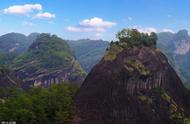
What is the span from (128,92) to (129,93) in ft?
0.99

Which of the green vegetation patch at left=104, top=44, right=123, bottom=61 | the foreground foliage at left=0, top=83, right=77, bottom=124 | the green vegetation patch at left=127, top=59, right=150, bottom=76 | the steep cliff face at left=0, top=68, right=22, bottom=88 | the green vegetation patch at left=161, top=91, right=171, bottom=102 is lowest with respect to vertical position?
the steep cliff face at left=0, top=68, right=22, bottom=88

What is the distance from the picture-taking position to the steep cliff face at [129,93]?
81.5 m

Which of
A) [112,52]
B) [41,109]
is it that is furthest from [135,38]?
[41,109]

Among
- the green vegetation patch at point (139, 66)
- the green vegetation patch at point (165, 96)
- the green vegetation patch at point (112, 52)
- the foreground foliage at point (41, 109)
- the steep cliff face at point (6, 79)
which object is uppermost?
the green vegetation patch at point (112, 52)

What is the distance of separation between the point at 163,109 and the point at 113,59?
49.5ft

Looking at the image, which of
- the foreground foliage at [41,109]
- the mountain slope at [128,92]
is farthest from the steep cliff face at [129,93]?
the foreground foliage at [41,109]

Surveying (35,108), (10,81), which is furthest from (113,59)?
(10,81)

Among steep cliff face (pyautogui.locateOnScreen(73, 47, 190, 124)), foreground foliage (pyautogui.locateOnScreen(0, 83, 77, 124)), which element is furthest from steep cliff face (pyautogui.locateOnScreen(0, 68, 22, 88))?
steep cliff face (pyautogui.locateOnScreen(73, 47, 190, 124))

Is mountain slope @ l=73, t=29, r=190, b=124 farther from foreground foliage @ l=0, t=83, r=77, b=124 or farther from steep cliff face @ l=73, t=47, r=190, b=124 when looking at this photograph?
foreground foliage @ l=0, t=83, r=77, b=124

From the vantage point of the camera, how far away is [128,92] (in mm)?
83250

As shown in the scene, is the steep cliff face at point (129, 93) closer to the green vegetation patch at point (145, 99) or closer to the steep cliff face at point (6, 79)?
the green vegetation patch at point (145, 99)

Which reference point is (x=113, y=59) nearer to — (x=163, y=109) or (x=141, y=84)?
(x=141, y=84)

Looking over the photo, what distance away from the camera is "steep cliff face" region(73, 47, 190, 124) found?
81500 mm

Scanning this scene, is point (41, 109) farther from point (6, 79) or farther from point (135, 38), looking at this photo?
point (6, 79)
